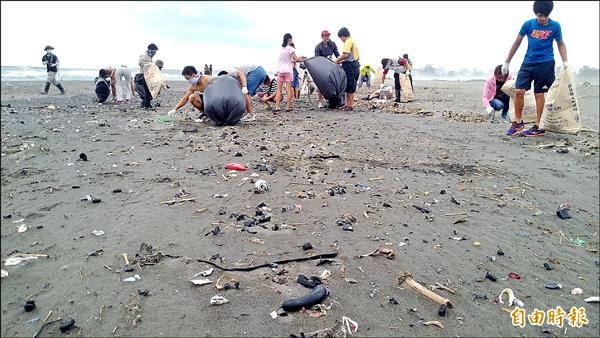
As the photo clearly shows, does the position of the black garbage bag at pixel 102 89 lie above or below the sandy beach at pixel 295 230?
above

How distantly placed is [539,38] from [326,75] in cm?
411

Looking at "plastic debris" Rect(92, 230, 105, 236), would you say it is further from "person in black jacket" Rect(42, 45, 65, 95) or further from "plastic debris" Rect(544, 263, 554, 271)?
"person in black jacket" Rect(42, 45, 65, 95)

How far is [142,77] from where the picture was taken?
965 cm

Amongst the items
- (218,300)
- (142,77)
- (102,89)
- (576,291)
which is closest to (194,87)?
(142,77)

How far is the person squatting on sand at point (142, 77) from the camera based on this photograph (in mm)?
9281

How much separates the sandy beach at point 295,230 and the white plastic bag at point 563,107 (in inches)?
8.3

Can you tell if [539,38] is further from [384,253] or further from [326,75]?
[384,253]

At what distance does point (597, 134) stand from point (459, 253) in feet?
18.2

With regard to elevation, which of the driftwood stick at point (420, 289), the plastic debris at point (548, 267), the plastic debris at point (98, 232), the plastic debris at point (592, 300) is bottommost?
the plastic debris at point (592, 300)

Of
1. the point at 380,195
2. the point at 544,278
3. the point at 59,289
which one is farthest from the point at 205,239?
the point at 544,278

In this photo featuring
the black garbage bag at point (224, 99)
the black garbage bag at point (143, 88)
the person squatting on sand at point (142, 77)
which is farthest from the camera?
the black garbage bag at point (143, 88)

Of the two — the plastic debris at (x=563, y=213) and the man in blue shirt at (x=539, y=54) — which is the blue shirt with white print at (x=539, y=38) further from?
the plastic debris at (x=563, y=213)

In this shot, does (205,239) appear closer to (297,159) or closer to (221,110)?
(297,159)

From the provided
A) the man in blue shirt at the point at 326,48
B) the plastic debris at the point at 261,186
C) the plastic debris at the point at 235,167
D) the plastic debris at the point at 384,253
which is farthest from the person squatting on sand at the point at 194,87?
the plastic debris at the point at 384,253
